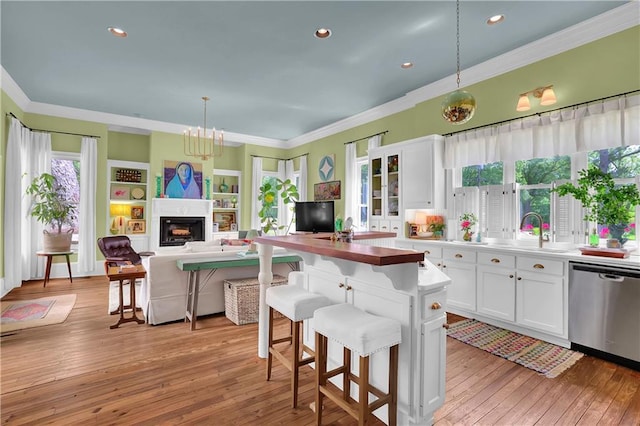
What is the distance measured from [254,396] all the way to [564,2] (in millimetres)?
4267

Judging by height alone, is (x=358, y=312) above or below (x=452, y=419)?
above

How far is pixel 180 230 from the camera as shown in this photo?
7.40 meters

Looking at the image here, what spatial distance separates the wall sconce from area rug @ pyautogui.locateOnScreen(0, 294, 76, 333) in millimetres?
6040

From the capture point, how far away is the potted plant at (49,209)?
552cm

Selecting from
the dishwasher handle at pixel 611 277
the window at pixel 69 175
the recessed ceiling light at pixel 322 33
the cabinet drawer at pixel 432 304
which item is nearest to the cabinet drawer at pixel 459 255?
the dishwasher handle at pixel 611 277

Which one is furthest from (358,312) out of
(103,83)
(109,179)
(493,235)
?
(109,179)

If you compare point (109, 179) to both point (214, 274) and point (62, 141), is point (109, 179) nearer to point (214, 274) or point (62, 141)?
point (62, 141)

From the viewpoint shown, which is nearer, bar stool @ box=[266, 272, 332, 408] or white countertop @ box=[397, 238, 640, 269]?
bar stool @ box=[266, 272, 332, 408]

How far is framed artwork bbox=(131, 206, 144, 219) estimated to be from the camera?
7230mm

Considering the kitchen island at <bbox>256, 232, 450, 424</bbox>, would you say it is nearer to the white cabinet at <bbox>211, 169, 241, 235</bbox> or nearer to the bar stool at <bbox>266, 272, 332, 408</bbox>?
the bar stool at <bbox>266, 272, 332, 408</bbox>

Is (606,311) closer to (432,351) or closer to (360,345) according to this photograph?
(432,351)

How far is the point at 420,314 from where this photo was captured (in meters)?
1.81

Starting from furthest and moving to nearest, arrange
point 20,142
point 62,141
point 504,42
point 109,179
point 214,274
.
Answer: point 109,179 → point 62,141 → point 20,142 → point 214,274 → point 504,42

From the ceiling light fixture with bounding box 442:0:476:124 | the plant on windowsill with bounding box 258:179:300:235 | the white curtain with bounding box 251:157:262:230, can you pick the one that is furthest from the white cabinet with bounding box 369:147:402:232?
the white curtain with bounding box 251:157:262:230
